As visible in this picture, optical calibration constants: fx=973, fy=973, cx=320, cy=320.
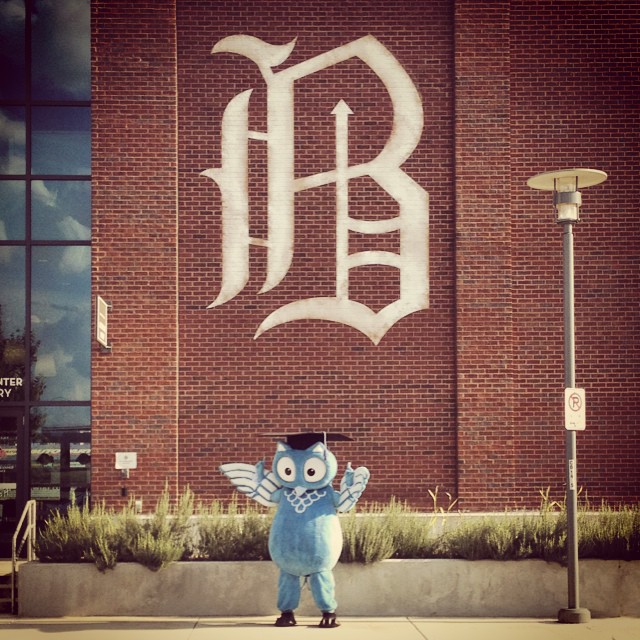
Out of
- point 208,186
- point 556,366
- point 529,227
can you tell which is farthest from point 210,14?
point 556,366

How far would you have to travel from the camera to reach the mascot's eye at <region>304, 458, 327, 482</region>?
10258mm

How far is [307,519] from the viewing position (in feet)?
33.5

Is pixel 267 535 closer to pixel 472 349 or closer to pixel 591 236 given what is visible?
pixel 472 349

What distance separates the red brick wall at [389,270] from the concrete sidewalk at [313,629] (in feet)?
12.1

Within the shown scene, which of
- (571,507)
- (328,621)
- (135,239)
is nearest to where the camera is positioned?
(328,621)

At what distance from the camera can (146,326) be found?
1441 cm

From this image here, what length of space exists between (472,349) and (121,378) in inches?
206

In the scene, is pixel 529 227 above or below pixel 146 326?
above

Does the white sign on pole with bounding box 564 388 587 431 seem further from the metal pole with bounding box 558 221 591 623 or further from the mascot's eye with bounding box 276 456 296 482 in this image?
the mascot's eye with bounding box 276 456 296 482

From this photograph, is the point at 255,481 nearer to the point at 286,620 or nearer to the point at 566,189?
the point at 286,620

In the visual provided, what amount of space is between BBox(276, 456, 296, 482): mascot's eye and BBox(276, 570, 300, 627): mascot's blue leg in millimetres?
998

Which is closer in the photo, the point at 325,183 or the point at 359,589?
the point at 359,589

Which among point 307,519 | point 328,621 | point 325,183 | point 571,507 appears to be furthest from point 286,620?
point 325,183

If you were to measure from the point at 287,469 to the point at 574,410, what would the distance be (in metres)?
3.24
